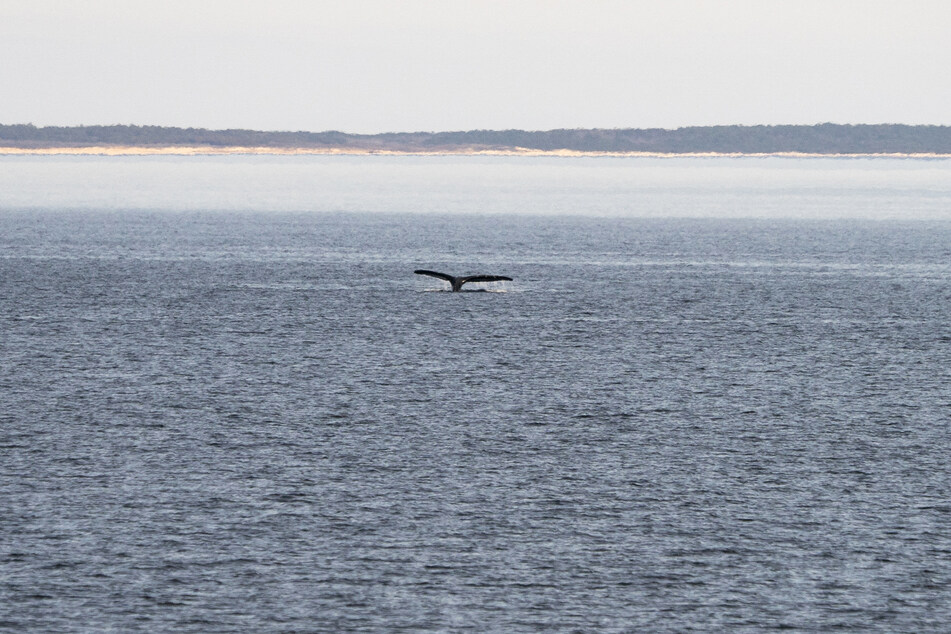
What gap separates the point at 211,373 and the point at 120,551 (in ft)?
97.5

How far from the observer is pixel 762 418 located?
167ft

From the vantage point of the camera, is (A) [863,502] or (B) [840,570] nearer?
(B) [840,570]

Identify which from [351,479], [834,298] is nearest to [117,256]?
[834,298]

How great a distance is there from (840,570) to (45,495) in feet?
64.3

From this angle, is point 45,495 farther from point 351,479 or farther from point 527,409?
point 527,409

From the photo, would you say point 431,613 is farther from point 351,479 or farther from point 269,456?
point 269,456

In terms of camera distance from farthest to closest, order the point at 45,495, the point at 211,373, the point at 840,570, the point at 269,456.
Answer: the point at 211,373
the point at 269,456
the point at 45,495
the point at 840,570

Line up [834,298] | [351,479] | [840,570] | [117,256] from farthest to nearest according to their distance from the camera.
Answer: [117,256]
[834,298]
[351,479]
[840,570]

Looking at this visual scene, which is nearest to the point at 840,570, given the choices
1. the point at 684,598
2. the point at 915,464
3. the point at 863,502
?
the point at 684,598

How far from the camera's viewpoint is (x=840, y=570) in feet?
101

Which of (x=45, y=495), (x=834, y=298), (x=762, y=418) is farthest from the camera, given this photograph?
(x=834, y=298)

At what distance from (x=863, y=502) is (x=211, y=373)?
32.0m

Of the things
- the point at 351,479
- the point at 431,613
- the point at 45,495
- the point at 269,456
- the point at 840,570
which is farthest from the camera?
the point at 269,456

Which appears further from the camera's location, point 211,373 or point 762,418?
point 211,373
